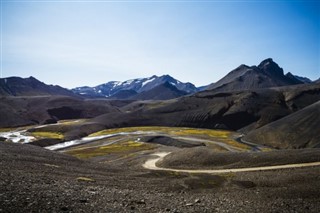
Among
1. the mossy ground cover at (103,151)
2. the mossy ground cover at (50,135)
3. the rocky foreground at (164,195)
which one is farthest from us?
the mossy ground cover at (50,135)

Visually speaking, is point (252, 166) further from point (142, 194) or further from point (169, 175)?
point (142, 194)

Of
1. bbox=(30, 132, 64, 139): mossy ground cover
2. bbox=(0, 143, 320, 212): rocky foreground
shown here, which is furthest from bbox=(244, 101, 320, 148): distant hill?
bbox=(30, 132, 64, 139): mossy ground cover

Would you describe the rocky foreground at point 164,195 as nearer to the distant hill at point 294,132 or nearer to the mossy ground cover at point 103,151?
the mossy ground cover at point 103,151

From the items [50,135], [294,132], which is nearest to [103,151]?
[50,135]

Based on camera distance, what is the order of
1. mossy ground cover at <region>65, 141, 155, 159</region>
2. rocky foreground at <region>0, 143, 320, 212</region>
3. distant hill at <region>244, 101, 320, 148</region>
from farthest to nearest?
distant hill at <region>244, 101, 320, 148</region> → mossy ground cover at <region>65, 141, 155, 159</region> → rocky foreground at <region>0, 143, 320, 212</region>

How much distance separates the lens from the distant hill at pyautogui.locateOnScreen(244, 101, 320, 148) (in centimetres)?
11669

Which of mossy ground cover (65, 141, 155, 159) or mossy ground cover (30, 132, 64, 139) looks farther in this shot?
mossy ground cover (30, 132, 64, 139)

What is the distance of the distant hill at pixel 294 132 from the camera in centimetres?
11669

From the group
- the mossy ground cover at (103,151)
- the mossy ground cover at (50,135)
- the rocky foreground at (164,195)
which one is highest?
the rocky foreground at (164,195)

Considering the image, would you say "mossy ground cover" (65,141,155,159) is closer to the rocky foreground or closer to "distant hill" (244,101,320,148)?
"distant hill" (244,101,320,148)

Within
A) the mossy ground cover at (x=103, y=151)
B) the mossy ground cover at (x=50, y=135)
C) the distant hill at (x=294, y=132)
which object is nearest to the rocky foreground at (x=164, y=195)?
the mossy ground cover at (x=103, y=151)

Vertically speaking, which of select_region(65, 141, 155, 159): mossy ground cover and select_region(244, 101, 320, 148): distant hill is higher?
select_region(244, 101, 320, 148): distant hill

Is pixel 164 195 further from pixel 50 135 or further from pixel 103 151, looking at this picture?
pixel 50 135

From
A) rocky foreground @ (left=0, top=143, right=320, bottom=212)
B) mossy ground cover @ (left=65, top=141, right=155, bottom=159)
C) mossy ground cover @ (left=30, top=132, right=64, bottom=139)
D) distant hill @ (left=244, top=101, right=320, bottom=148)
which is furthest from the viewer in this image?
mossy ground cover @ (left=30, top=132, right=64, bottom=139)
